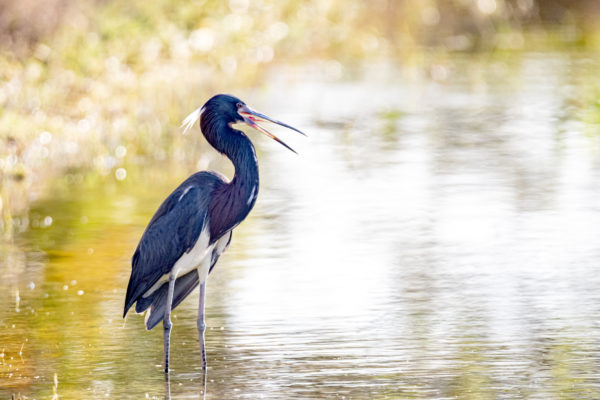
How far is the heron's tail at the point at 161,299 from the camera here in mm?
7230

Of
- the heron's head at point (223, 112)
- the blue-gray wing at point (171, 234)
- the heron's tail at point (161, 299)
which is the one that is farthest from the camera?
the heron's tail at point (161, 299)

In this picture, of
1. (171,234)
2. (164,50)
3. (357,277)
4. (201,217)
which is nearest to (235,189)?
(201,217)

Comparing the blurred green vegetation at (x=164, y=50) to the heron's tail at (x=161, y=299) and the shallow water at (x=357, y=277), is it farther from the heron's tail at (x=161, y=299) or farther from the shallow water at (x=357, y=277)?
the heron's tail at (x=161, y=299)

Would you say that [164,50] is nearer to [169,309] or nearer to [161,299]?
[161,299]

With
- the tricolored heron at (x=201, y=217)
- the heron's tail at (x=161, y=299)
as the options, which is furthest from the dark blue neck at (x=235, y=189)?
the heron's tail at (x=161, y=299)

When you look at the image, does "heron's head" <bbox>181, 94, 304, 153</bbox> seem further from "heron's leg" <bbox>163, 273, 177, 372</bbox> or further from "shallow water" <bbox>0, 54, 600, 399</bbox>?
"shallow water" <bbox>0, 54, 600, 399</bbox>

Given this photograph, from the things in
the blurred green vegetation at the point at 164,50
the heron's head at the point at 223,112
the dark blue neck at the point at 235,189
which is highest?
the heron's head at the point at 223,112

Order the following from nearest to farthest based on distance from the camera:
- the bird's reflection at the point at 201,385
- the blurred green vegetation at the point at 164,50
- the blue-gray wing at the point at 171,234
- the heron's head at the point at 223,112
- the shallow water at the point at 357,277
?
the bird's reflection at the point at 201,385
the shallow water at the point at 357,277
the blue-gray wing at the point at 171,234
the heron's head at the point at 223,112
the blurred green vegetation at the point at 164,50

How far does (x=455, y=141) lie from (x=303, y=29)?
10.8m

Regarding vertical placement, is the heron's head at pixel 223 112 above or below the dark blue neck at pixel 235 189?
above

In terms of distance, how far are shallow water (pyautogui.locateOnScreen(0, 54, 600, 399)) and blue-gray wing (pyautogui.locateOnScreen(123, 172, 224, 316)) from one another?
18.0 inches

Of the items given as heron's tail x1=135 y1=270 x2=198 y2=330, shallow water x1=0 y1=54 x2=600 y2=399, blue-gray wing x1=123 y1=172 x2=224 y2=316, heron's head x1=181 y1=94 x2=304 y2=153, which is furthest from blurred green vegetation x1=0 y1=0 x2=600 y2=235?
heron's head x1=181 y1=94 x2=304 y2=153

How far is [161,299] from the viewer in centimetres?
727

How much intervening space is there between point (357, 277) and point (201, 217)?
2.25 meters
